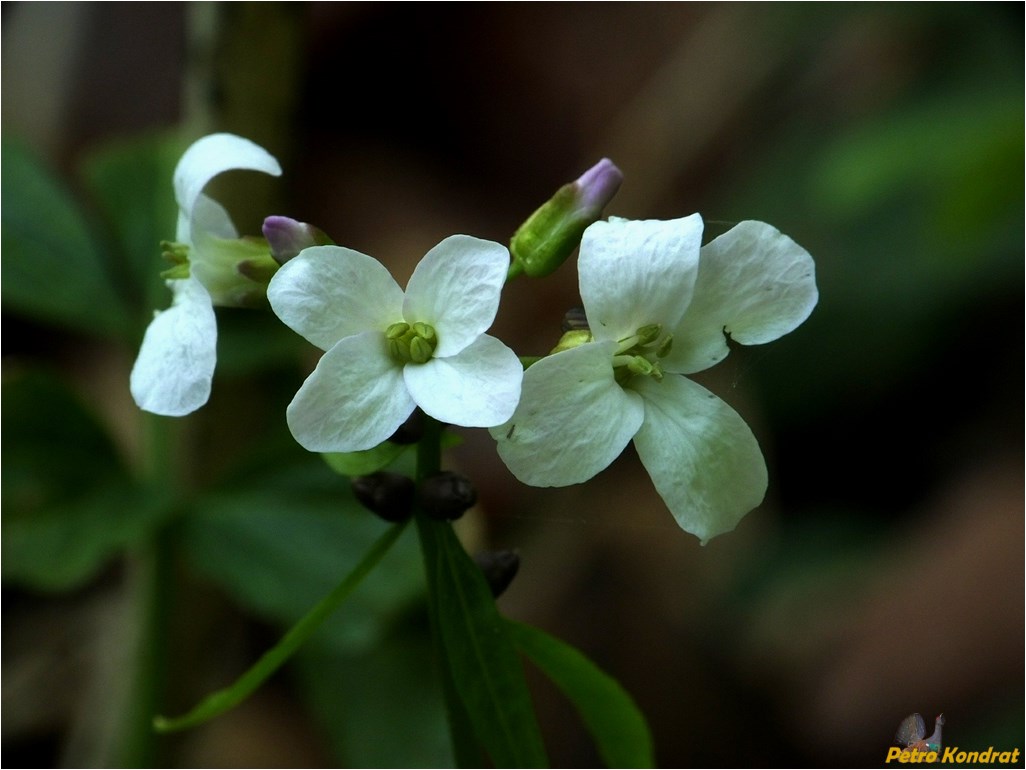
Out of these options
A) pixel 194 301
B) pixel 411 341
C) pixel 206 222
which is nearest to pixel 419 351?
pixel 411 341

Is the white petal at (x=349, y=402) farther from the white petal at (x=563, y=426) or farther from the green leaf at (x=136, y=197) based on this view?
the green leaf at (x=136, y=197)

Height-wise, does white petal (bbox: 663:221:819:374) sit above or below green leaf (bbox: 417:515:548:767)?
above

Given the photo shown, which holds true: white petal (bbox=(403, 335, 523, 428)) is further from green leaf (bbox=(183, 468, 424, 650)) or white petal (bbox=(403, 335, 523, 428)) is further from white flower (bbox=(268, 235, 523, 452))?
green leaf (bbox=(183, 468, 424, 650))

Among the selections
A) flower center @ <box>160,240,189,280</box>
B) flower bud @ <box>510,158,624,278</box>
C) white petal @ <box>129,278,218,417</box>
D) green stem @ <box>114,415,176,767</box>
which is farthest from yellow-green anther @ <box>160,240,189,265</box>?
green stem @ <box>114,415,176,767</box>

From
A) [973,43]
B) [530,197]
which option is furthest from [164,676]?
[973,43]

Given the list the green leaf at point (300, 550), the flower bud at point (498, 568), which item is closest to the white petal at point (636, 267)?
the flower bud at point (498, 568)

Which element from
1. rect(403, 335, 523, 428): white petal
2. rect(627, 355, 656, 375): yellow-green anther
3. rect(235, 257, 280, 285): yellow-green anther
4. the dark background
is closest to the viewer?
rect(403, 335, 523, 428): white petal
